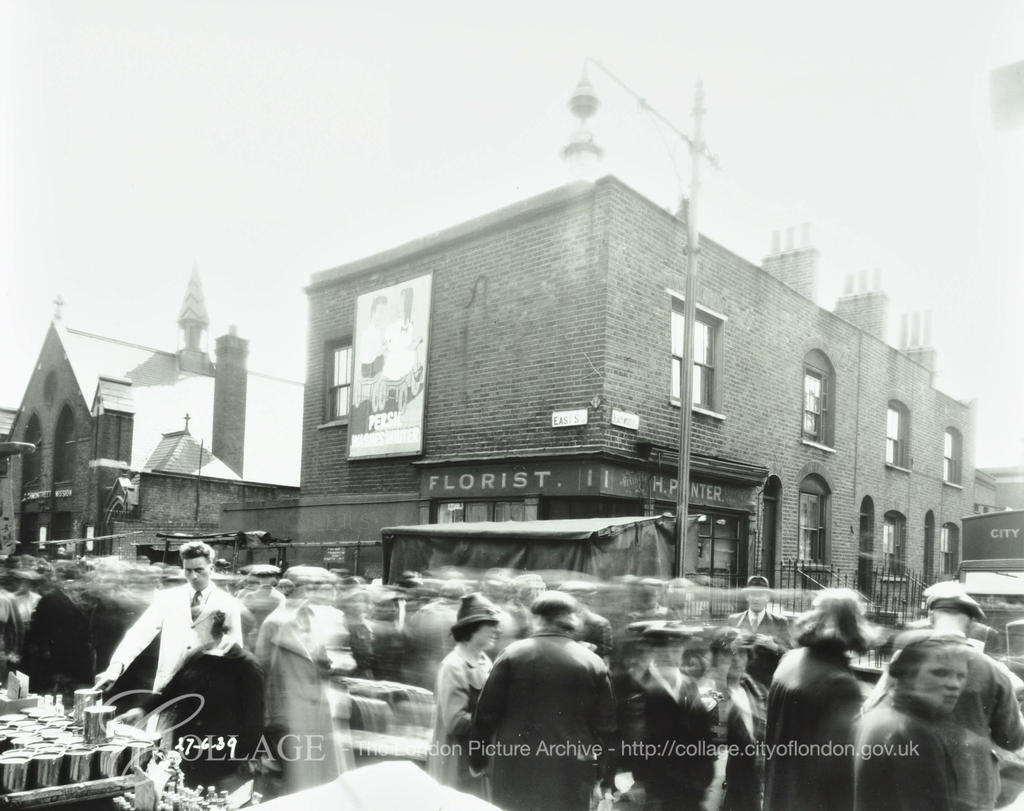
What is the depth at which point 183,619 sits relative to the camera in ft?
15.6

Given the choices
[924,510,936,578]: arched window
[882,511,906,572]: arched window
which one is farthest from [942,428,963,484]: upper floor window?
[882,511,906,572]: arched window

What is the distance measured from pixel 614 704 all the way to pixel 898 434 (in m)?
15.9

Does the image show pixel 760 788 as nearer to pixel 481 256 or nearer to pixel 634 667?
pixel 634 667

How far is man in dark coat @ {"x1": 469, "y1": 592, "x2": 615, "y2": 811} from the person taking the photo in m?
3.87

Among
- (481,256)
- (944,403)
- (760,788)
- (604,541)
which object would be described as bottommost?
(760,788)

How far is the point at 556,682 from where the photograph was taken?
3881 millimetres

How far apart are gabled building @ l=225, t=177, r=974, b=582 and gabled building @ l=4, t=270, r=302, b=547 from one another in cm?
188

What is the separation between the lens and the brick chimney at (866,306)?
56.9 feet

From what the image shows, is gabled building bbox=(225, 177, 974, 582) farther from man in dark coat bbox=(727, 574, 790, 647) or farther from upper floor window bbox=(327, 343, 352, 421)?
man in dark coat bbox=(727, 574, 790, 647)

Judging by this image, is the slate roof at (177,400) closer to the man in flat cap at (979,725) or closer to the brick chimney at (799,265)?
the man in flat cap at (979,725)

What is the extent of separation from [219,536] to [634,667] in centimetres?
1042

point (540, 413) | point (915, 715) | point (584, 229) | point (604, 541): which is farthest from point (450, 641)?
point (584, 229)

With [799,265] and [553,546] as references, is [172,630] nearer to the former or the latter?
[553,546]

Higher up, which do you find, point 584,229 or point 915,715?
point 584,229
